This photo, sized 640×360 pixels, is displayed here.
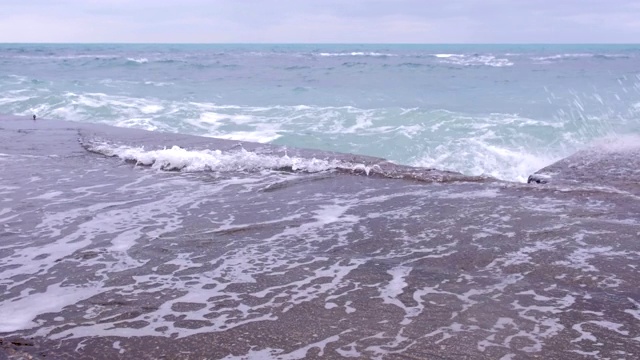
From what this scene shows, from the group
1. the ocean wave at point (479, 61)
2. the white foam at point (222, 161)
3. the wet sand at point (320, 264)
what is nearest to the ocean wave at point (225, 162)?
the white foam at point (222, 161)

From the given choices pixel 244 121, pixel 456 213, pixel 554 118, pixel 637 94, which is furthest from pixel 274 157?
pixel 637 94

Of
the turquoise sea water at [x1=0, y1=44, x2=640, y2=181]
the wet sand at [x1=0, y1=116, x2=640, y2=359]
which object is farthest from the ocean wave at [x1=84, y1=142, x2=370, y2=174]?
the turquoise sea water at [x1=0, y1=44, x2=640, y2=181]

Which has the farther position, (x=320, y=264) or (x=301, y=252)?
(x=301, y=252)

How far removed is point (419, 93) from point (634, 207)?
20268mm

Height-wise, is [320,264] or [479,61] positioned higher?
[320,264]

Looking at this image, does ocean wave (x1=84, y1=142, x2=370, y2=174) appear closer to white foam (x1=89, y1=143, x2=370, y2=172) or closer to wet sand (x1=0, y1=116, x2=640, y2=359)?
white foam (x1=89, y1=143, x2=370, y2=172)

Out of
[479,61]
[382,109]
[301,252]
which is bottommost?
[382,109]

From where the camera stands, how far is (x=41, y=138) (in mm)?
9570

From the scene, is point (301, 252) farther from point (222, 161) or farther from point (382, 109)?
point (382, 109)

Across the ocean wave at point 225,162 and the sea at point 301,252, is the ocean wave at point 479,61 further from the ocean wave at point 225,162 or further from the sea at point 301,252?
the ocean wave at point 225,162

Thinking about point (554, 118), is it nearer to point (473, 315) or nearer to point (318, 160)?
point (318, 160)

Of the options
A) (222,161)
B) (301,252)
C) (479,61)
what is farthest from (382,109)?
(479,61)

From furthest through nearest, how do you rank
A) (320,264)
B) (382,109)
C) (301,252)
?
1. (382,109)
2. (301,252)
3. (320,264)

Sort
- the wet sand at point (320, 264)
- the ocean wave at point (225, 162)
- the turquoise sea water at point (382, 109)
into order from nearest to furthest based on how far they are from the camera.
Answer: the wet sand at point (320, 264)
the ocean wave at point (225, 162)
the turquoise sea water at point (382, 109)
